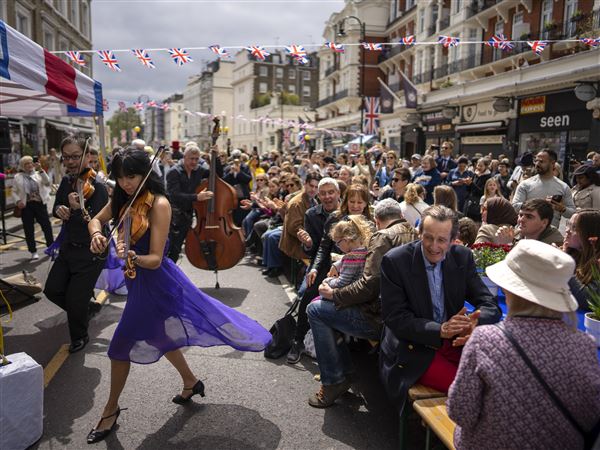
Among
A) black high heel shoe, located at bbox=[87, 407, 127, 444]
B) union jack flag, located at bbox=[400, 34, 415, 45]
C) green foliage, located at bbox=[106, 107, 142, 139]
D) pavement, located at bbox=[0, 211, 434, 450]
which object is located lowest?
pavement, located at bbox=[0, 211, 434, 450]

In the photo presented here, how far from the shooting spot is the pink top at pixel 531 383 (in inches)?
68.4

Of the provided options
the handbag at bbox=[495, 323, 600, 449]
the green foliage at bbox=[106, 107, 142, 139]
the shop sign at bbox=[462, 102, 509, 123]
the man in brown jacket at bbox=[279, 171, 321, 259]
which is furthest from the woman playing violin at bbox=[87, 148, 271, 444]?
the green foliage at bbox=[106, 107, 142, 139]

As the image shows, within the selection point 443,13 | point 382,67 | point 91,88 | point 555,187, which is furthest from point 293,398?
point 382,67

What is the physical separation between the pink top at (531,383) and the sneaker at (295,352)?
9.13ft

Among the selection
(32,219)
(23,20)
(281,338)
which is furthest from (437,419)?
(23,20)

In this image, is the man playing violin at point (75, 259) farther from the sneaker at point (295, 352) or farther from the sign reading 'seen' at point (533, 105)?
the sign reading 'seen' at point (533, 105)

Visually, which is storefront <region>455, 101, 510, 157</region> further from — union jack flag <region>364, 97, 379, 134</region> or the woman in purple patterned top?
the woman in purple patterned top

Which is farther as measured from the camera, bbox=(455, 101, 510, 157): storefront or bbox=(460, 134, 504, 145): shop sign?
bbox=(460, 134, 504, 145): shop sign

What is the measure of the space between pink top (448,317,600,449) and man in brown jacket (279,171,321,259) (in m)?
4.33

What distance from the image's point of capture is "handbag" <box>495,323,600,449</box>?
5.68 ft

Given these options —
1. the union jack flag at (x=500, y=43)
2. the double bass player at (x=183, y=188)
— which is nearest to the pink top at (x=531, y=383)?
the double bass player at (x=183, y=188)

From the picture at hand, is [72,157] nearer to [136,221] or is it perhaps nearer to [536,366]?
[136,221]

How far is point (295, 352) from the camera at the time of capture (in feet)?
15.0

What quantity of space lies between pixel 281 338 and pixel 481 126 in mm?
20071
